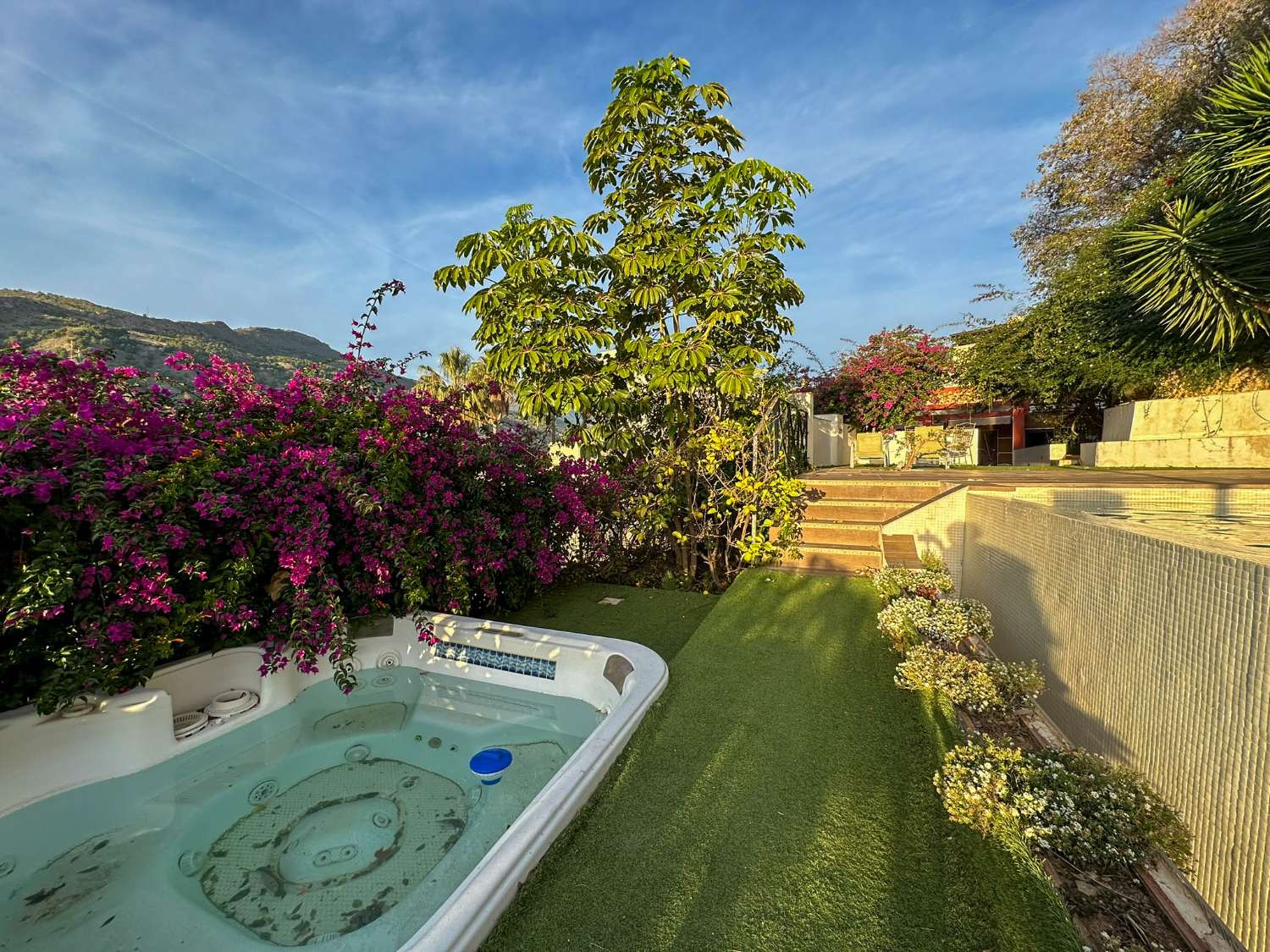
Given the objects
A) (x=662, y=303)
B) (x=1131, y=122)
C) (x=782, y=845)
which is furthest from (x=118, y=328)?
(x=1131, y=122)

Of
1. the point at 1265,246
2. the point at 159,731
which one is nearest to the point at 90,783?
the point at 159,731

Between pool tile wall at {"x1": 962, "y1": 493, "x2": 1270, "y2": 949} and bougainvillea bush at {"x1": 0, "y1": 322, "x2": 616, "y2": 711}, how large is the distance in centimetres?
353

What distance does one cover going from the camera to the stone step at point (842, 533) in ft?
16.7

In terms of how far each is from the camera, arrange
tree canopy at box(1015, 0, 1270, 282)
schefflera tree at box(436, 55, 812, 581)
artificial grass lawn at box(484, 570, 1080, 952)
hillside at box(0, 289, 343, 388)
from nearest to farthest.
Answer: artificial grass lawn at box(484, 570, 1080, 952)
schefflera tree at box(436, 55, 812, 581)
tree canopy at box(1015, 0, 1270, 282)
hillside at box(0, 289, 343, 388)

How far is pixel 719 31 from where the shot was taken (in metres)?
6.71

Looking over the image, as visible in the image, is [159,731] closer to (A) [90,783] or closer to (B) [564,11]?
(A) [90,783]

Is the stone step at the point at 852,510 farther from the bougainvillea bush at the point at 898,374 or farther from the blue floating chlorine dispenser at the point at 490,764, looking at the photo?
the bougainvillea bush at the point at 898,374

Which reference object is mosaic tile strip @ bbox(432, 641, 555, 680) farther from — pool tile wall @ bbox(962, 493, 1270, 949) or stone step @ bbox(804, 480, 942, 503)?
stone step @ bbox(804, 480, 942, 503)

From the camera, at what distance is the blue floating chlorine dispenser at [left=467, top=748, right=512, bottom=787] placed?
9.28ft

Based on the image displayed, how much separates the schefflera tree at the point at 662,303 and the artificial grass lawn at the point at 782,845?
244 cm

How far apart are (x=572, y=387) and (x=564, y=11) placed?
628 centimetres

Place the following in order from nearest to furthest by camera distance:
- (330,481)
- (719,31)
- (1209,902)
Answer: (1209,902), (330,481), (719,31)

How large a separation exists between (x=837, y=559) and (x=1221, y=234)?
8.17 metres

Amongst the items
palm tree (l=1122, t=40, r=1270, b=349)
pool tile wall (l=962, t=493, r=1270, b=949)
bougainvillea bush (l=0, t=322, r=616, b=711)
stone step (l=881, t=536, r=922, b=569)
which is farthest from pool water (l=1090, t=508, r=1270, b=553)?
palm tree (l=1122, t=40, r=1270, b=349)
